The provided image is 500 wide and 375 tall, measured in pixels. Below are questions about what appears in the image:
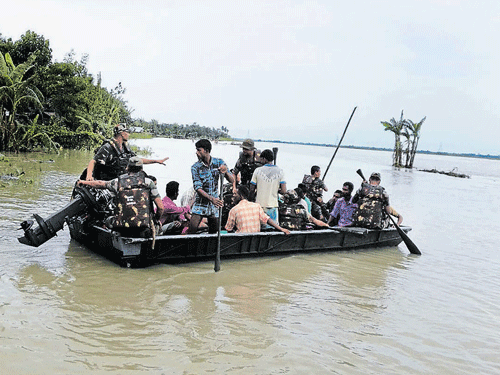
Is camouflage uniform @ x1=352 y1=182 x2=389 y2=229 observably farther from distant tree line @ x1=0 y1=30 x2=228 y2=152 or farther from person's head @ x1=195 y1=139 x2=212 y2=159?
distant tree line @ x1=0 y1=30 x2=228 y2=152

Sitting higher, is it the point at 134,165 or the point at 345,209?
the point at 134,165

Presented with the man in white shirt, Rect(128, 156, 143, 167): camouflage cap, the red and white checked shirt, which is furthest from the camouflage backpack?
the man in white shirt

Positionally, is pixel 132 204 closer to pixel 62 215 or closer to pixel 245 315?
pixel 62 215

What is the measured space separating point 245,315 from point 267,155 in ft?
10.6

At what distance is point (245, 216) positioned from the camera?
282 inches

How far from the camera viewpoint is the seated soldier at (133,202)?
591 cm

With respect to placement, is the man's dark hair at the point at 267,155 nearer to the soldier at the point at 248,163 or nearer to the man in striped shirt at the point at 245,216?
the soldier at the point at 248,163

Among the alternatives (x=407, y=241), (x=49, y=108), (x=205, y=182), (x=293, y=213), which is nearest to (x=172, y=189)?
(x=205, y=182)

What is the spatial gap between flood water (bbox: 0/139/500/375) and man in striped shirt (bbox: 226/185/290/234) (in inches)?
23.8

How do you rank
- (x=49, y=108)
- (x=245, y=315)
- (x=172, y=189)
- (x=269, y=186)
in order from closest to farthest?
(x=245, y=315), (x=172, y=189), (x=269, y=186), (x=49, y=108)

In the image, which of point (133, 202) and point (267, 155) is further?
point (267, 155)

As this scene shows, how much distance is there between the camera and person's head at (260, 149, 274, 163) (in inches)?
302

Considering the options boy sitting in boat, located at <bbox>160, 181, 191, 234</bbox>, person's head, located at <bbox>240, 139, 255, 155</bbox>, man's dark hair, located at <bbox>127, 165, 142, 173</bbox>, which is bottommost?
Answer: boy sitting in boat, located at <bbox>160, 181, 191, 234</bbox>

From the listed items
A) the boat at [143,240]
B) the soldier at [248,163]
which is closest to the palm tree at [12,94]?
the soldier at [248,163]
